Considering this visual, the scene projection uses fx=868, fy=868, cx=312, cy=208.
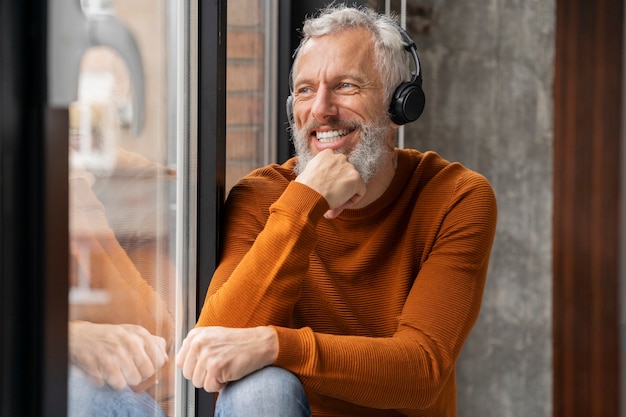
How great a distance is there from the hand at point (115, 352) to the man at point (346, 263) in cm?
7

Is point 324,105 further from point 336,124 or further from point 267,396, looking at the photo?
point 267,396

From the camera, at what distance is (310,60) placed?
5.74ft

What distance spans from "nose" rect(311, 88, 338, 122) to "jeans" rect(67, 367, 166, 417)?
63cm

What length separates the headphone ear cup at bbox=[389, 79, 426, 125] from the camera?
1764 millimetres

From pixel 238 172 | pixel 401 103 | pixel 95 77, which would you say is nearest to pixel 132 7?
pixel 95 77

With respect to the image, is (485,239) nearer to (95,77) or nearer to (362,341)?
(362,341)

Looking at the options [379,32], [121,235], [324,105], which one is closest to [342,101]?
[324,105]

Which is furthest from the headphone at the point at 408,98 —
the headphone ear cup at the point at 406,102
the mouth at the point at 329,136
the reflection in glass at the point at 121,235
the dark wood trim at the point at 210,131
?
the reflection in glass at the point at 121,235

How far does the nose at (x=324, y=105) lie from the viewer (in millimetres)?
1719

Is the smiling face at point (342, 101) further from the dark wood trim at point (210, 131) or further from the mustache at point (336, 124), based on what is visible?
the dark wood trim at point (210, 131)

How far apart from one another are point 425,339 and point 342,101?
521 millimetres

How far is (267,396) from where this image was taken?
135 centimetres

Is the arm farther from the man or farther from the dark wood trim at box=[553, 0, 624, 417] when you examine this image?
the dark wood trim at box=[553, 0, 624, 417]

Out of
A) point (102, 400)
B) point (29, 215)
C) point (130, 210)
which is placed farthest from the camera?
point (130, 210)
